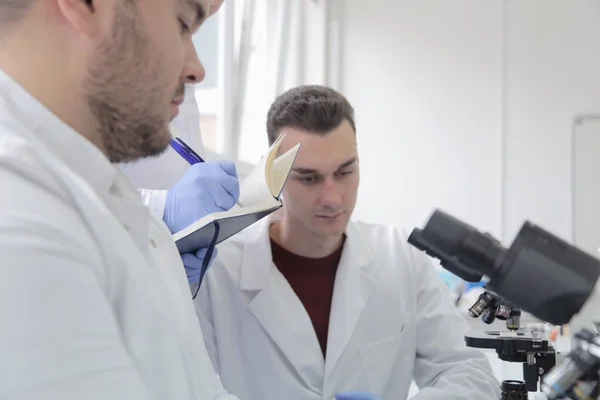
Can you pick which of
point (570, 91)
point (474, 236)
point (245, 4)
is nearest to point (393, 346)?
point (474, 236)

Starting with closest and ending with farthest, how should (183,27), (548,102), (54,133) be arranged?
(54,133), (183,27), (548,102)

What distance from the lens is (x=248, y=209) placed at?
1.16 metres

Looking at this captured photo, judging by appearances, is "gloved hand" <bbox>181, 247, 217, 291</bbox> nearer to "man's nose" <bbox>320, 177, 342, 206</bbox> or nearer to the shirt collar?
"man's nose" <bbox>320, 177, 342, 206</bbox>

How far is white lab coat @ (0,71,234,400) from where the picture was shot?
53 centimetres

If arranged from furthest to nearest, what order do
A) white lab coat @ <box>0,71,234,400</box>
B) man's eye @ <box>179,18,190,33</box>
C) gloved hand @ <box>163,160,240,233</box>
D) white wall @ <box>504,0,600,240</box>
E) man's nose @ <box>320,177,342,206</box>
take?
white wall @ <box>504,0,600,240</box> < man's nose @ <box>320,177,342,206</box> < gloved hand @ <box>163,160,240,233</box> < man's eye @ <box>179,18,190,33</box> < white lab coat @ <box>0,71,234,400</box>

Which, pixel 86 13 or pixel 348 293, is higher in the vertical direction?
pixel 86 13

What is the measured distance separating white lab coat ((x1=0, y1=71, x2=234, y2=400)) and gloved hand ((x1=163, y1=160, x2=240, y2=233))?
16.7 inches

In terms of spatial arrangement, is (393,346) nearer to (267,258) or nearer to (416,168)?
(267,258)

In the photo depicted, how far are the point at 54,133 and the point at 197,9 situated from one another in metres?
0.31

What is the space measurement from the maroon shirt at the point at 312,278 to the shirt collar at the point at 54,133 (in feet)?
2.96

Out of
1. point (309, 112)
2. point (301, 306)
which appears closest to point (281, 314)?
point (301, 306)

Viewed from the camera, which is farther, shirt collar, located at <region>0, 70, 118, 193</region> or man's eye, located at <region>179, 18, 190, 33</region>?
man's eye, located at <region>179, 18, 190, 33</region>

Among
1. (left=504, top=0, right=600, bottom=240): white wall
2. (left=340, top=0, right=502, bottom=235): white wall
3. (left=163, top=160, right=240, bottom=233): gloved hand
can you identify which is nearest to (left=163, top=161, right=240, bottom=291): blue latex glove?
(left=163, top=160, right=240, bottom=233): gloved hand

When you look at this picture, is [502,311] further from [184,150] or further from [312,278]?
[184,150]
